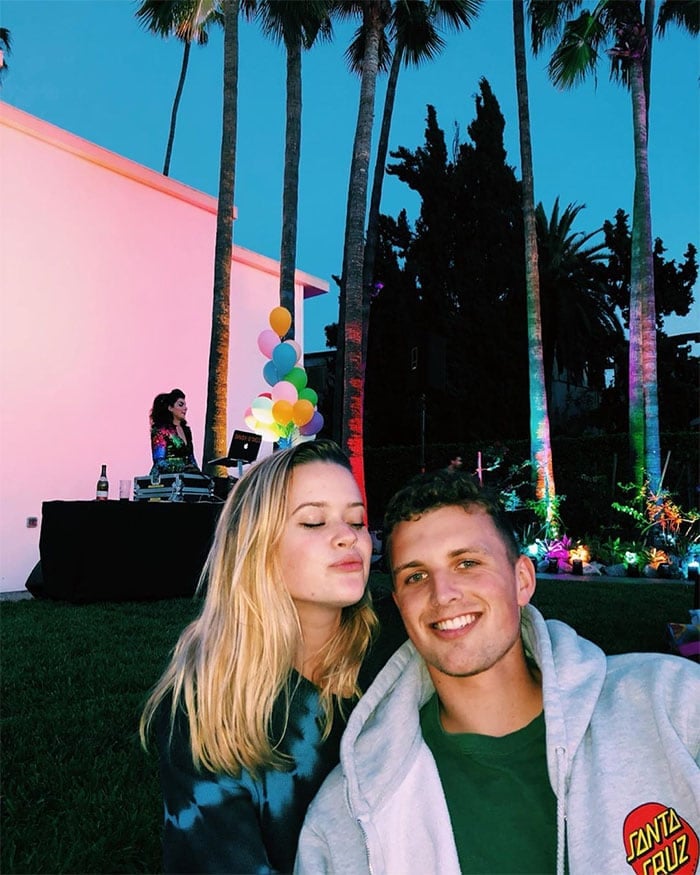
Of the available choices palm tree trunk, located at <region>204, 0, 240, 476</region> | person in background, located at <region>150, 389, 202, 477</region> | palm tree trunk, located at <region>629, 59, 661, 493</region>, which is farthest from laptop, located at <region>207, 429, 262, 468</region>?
palm tree trunk, located at <region>629, 59, 661, 493</region>

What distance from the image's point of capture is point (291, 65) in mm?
13203

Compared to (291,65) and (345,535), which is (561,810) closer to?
(345,535)

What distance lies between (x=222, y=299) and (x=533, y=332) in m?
5.52

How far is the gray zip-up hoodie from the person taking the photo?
145 cm

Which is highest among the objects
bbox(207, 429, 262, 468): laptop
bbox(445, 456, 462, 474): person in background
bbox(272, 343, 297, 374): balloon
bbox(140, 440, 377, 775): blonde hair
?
bbox(272, 343, 297, 374): balloon

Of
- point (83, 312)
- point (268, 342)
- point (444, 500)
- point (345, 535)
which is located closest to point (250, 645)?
point (345, 535)

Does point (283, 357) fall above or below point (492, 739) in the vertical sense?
above

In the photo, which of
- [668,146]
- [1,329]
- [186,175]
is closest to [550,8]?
[1,329]

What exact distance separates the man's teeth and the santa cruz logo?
0.53 m

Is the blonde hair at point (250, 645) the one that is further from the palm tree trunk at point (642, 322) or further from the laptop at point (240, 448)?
the palm tree trunk at point (642, 322)

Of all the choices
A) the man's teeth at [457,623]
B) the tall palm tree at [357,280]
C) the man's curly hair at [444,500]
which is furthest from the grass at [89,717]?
the tall palm tree at [357,280]

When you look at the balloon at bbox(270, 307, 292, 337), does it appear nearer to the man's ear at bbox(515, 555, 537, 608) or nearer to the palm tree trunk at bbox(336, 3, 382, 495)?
the palm tree trunk at bbox(336, 3, 382, 495)

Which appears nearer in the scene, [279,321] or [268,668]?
[268,668]

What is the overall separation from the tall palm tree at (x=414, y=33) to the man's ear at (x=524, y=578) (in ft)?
Result: 49.0
